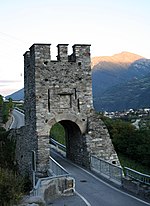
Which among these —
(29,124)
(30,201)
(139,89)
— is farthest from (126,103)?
(30,201)

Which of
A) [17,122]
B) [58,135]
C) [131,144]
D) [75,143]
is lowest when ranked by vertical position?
[131,144]

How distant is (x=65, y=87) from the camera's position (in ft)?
71.5

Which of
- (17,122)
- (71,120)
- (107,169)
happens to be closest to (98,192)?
(107,169)

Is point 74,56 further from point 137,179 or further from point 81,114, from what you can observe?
point 137,179

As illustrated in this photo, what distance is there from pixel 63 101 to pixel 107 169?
4939 mm

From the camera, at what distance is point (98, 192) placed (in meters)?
16.2

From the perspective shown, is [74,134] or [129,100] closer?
[74,134]

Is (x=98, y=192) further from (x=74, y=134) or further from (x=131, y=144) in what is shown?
(x=131, y=144)

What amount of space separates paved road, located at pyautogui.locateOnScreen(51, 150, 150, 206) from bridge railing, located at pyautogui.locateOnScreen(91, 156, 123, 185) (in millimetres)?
561

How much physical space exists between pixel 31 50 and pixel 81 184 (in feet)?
28.6

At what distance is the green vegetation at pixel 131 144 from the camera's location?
36.3 metres

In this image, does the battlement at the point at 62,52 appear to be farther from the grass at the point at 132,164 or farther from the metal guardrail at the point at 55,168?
the grass at the point at 132,164

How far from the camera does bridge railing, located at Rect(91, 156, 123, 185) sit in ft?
58.3

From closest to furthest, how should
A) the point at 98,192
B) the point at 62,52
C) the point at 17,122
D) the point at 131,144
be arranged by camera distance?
the point at 98,192
the point at 62,52
the point at 131,144
the point at 17,122
